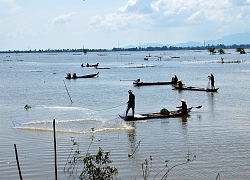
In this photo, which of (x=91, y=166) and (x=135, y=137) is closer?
(x=91, y=166)

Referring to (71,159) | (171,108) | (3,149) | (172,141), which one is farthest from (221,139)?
(171,108)

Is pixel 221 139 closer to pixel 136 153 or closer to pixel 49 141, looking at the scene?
pixel 136 153

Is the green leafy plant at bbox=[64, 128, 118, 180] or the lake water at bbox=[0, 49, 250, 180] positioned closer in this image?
the green leafy plant at bbox=[64, 128, 118, 180]

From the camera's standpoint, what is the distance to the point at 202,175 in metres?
11.0

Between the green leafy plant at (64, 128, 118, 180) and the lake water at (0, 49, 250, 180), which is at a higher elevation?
the green leafy plant at (64, 128, 118, 180)

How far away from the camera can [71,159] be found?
12.4m

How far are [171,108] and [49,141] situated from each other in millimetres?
Answer: 11065

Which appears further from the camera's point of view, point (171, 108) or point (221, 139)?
point (171, 108)

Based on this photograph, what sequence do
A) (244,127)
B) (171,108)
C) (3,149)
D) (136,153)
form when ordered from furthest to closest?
(171,108) → (244,127) → (3,149) → (136,153)

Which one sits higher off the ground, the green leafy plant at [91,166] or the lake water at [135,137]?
the green leafy plant at [91,166]

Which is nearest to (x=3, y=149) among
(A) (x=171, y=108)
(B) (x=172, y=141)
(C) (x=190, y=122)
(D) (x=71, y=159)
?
(D) (x=71, y=159)

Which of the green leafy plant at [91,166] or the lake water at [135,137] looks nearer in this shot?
the green leafy plant at [91,166]

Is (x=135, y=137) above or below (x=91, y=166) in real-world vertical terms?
below

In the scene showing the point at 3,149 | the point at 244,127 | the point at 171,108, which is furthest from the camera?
the point at 171,108
